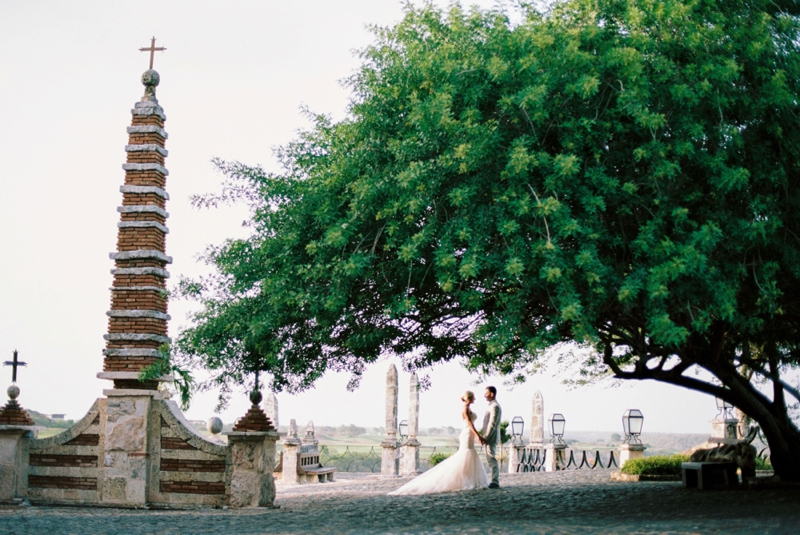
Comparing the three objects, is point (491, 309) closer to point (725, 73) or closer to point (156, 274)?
point (725, 73)

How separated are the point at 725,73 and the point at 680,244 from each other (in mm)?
2451

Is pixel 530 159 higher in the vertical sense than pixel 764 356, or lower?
higher

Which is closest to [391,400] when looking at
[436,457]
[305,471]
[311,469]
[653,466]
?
[311,469]

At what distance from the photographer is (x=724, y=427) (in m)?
24.8

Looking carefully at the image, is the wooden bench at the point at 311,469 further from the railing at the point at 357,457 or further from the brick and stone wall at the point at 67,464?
the brick and stone wall at the point at 67,464

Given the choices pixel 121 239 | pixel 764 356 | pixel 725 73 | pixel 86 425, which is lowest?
pixel 86 425

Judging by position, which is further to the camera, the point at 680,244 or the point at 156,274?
the point at 156,274

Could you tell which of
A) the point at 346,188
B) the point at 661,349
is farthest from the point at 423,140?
the point at 661,349

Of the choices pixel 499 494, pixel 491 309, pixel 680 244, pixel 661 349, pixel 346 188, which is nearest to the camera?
pixel 680 244

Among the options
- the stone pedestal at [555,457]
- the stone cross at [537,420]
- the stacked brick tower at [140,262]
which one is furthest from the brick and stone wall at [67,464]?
the stone cross at [537,420]

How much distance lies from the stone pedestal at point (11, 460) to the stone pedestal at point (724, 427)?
18.7 meters

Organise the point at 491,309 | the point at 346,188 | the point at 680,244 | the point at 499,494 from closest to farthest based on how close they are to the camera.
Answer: the point at 680,244, the point at 346,188, the point at 491,309, the point at 499,494

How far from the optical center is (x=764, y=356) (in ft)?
57.9

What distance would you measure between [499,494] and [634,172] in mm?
7893
